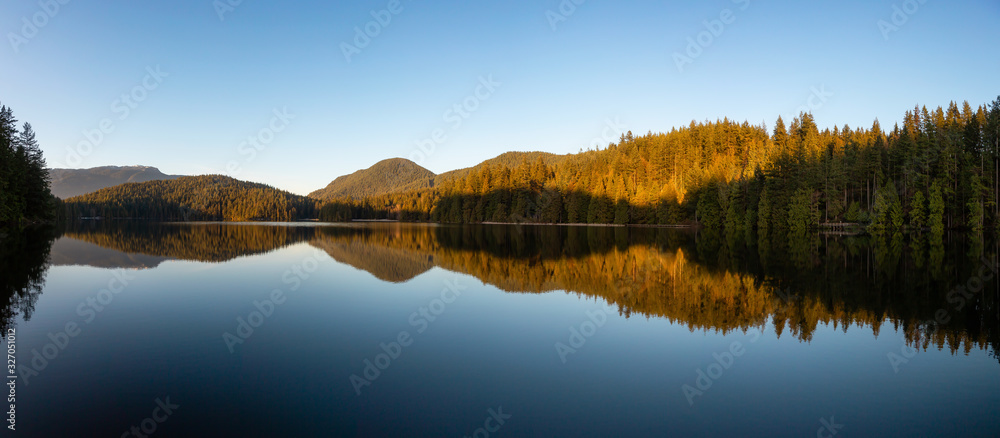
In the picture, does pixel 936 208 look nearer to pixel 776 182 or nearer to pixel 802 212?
pixel 802 212

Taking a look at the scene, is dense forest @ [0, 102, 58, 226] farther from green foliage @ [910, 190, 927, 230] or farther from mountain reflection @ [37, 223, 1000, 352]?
green foliage @ [910, 190, 927, 230]

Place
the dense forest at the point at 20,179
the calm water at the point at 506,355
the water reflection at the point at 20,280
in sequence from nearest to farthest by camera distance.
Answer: the calm water at the point at 506,355 → the water reflection at the point at 20,280 → the dense forest at the point at 20,179

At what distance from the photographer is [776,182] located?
62.8m

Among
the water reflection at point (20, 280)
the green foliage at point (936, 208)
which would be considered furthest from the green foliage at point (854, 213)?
the water reflection at point (20, 280)

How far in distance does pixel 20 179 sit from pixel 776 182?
89.7m

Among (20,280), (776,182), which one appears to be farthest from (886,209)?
(20,280)

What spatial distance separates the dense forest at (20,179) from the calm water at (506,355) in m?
42.0

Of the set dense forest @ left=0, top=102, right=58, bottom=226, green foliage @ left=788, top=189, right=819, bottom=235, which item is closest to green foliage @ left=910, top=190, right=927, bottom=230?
green foliage @ left=788, top=189, right=819, bottom=235

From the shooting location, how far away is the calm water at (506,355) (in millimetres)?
6359

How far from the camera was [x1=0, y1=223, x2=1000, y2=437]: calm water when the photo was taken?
20.9ft

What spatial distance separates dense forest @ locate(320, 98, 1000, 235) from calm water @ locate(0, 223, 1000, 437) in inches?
1867

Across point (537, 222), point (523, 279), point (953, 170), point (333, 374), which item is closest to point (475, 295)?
point (523, 279)

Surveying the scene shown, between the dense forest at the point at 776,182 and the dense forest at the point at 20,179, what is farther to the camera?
the dense forest at the point at 776,182

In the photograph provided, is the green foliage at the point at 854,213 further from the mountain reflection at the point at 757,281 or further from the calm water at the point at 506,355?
the calm water at the point at 506,355
